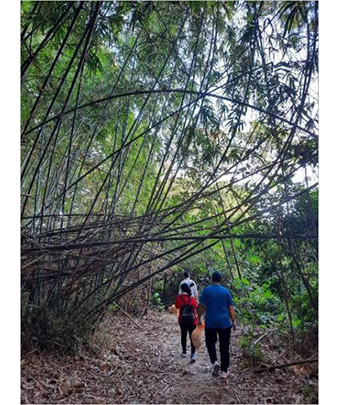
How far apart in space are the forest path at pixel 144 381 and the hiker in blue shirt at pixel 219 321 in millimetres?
124

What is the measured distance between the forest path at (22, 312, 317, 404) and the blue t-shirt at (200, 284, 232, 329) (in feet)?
1.49

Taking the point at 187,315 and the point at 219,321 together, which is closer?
the point at 219,321

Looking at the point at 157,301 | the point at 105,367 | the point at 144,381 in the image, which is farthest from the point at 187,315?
the point at 157,301

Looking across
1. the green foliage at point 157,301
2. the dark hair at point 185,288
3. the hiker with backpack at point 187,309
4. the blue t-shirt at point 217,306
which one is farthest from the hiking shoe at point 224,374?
the green foliage at point 157,301

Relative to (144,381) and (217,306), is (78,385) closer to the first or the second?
(144,381)

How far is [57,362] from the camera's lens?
2.66 m

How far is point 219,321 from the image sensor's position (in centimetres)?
281

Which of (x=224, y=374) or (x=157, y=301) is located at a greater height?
(x=224, y=374)

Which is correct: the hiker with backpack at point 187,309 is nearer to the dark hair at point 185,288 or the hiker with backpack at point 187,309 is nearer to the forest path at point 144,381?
the dark hair at point 185,288

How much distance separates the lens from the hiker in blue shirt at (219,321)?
2811mm

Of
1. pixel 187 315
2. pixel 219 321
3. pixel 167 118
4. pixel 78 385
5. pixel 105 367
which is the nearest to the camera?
pixel 78 385

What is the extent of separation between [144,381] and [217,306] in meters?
0.87

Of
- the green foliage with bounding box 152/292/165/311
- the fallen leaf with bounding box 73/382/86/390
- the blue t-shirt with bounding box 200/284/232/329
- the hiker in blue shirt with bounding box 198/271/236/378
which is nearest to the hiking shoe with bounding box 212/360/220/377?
the hiker in blue shirt with bounding box 198/271/236/378
